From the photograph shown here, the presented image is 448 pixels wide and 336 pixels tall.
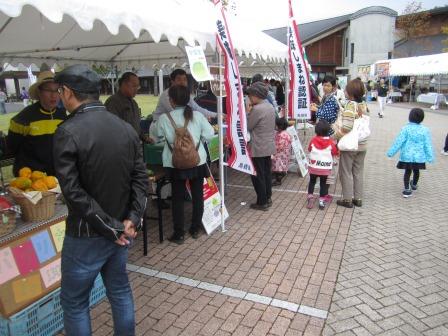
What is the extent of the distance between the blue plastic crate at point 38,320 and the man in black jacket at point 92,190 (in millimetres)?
604

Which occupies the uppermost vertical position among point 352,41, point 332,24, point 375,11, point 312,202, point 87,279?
point 375,11

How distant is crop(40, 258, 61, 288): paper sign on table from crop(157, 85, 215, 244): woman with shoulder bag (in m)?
1.68

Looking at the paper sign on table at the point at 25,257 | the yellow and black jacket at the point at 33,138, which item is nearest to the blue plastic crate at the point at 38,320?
the paper sign on table at the point at 25,257

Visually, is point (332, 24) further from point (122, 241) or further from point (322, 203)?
point (122, 241)

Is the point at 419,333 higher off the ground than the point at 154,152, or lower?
lower

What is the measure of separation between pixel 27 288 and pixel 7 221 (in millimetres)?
522

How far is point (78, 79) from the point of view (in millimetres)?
1983

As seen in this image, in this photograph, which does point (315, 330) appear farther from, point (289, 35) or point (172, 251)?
point (289, 35)

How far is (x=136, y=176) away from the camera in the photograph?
2273 mm

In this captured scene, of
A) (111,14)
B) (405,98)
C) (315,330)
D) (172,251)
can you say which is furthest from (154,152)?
(405,98)

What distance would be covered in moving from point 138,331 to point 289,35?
19.5 feet

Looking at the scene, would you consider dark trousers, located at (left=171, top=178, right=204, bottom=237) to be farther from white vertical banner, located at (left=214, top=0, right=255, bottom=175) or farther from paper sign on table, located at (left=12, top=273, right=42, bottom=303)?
paper sign on table, located at (left=12, top=273, right=42, bottom=303)

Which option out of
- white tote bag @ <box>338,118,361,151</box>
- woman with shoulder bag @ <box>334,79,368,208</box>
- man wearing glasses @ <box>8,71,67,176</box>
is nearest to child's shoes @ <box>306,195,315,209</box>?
woman with shoulder bag @ <box>334,79,368,208</box>

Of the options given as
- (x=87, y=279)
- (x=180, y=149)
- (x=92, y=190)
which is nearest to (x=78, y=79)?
(x=92, y=190)
